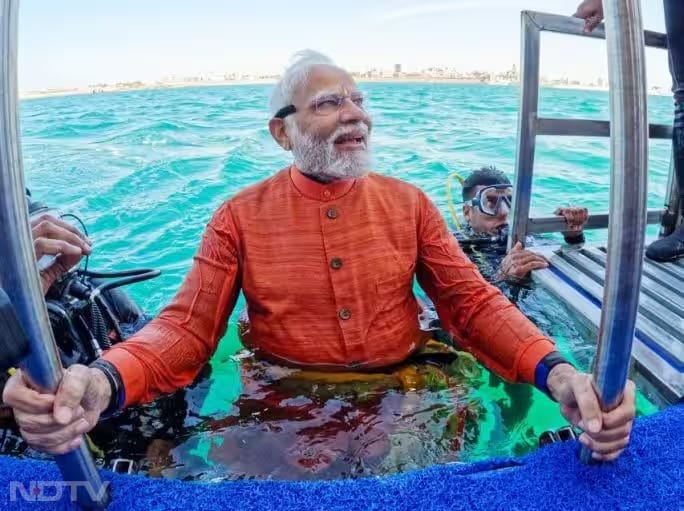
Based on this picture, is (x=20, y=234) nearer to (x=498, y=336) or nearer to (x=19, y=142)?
(x=19, y=142)

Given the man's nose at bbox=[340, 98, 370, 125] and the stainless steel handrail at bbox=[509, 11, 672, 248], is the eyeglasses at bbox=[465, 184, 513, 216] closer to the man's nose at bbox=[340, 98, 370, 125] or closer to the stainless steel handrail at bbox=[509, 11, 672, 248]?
the stainless steel handrail at bbox=[509, 11, 672, 248]

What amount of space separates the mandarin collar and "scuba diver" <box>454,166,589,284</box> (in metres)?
1.41

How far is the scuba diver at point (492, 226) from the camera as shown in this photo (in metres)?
3.23

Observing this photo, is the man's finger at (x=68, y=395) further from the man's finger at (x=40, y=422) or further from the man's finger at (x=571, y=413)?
the man's finger at (x=571, y=413)

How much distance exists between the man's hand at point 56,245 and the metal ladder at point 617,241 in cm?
178

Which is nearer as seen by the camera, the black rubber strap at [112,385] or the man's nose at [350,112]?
the black rubber strap at [112,385]

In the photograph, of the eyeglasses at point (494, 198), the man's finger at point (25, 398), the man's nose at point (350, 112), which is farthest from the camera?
the eyeglasses at point (494, 198)

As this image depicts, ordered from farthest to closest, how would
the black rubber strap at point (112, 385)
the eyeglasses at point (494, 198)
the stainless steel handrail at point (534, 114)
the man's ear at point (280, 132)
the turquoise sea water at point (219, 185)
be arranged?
the eyeglasses at point (494, 198)
the stainless steel handrail at point (534, 114)
the man's ear at point (280, 132)
the turquoise sea water at point (219, 185)
the black rubber strap at point (112, 385)

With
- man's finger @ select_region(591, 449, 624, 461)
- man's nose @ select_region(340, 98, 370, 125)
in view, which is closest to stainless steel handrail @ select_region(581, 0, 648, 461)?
man's finger @ select_region(591, 449, 624, 461)

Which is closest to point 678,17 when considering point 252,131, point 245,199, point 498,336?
point 498,336

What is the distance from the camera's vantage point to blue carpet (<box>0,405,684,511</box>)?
1.09 meters

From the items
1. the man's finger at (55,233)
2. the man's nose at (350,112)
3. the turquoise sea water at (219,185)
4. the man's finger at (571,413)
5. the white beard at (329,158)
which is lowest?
the turquoise sea water at (219,185)

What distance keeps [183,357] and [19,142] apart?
119 centimetres

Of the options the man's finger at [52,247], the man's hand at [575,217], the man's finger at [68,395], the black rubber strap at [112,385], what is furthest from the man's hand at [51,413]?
the man's hand at [575,217]
